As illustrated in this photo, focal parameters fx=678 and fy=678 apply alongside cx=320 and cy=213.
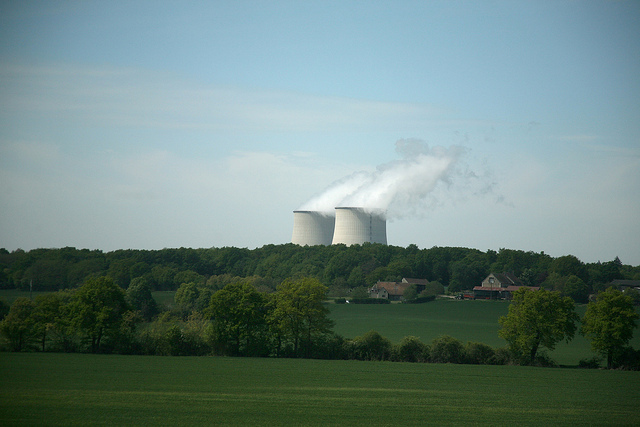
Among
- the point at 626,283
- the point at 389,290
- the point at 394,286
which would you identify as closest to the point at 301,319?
the point at 389,290

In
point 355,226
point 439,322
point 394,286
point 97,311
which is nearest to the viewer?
point 97,311

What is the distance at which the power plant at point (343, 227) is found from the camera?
60.6 metres

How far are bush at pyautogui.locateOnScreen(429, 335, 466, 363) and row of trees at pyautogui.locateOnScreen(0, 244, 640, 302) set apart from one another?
99.5ft

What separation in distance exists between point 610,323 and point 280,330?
15452 mm

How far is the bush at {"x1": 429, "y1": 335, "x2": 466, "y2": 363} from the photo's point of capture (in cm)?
3148

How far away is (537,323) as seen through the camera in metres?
31.9

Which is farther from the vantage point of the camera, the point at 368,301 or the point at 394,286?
the point at 394,286

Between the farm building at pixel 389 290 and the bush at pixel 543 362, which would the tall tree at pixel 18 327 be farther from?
the farm building at pixel 389 290

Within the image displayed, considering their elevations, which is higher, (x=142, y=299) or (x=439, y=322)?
(x=142, y=299)

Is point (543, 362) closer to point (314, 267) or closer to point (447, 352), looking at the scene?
point (447, 352)

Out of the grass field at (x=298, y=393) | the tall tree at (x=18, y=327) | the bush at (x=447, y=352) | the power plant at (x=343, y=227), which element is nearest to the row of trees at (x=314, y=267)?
the power plant at (x=343, y=227)

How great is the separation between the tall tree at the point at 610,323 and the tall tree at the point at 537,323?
86 centimetres

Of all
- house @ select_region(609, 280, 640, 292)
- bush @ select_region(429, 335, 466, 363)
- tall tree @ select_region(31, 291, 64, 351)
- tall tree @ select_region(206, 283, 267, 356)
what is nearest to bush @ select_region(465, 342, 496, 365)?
bush @ select_region(429, 335, 466, 363)

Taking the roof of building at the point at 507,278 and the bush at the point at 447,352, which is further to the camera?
the roof of building at the point at 507,278
